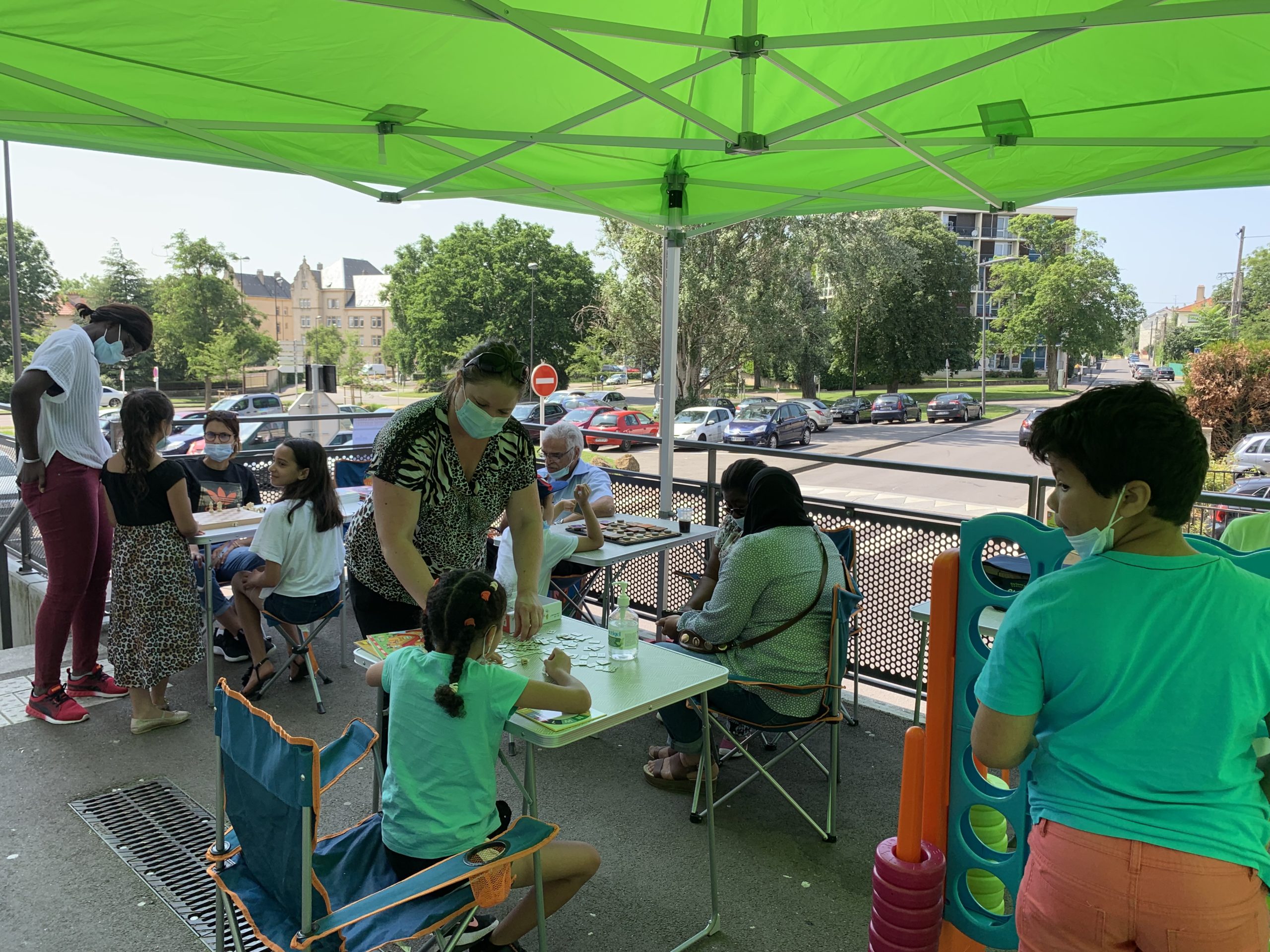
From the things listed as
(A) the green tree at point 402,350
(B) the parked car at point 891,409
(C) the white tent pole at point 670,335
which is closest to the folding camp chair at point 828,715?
(C) the white tent pole at point 670,335

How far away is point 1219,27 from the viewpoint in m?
3.30

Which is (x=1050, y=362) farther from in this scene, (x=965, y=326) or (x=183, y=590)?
(x=183, y=590)

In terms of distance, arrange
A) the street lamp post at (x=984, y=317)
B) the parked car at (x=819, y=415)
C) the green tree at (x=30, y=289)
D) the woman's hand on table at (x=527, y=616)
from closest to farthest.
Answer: the woman's hand on table at (x=527, y=616) < the parked car at (x=819, y=415) < the street lamp post at (x=984, y=317) < the green tree at (x=30, y=289)

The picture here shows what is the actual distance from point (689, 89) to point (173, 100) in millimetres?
2531

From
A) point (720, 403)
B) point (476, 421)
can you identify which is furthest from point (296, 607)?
point (720, 403)

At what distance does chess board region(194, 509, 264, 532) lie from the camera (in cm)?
481

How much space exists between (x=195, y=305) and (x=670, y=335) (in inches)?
2148

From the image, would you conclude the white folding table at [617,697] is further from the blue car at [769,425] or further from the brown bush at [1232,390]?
the brown bush at [1232,390]

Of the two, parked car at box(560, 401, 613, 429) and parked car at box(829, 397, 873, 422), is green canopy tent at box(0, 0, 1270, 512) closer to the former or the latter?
parked car at box(560, 401, 613, 429)

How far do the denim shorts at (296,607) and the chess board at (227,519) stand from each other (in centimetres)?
49

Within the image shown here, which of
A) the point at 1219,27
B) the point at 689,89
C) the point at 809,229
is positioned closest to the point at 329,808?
the point at 689,89

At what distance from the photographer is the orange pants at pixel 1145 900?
127cm

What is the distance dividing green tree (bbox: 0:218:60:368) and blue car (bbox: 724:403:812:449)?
137ft

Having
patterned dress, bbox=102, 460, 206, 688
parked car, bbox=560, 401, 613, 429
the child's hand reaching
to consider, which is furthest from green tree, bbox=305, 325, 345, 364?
the child's hand reaching
